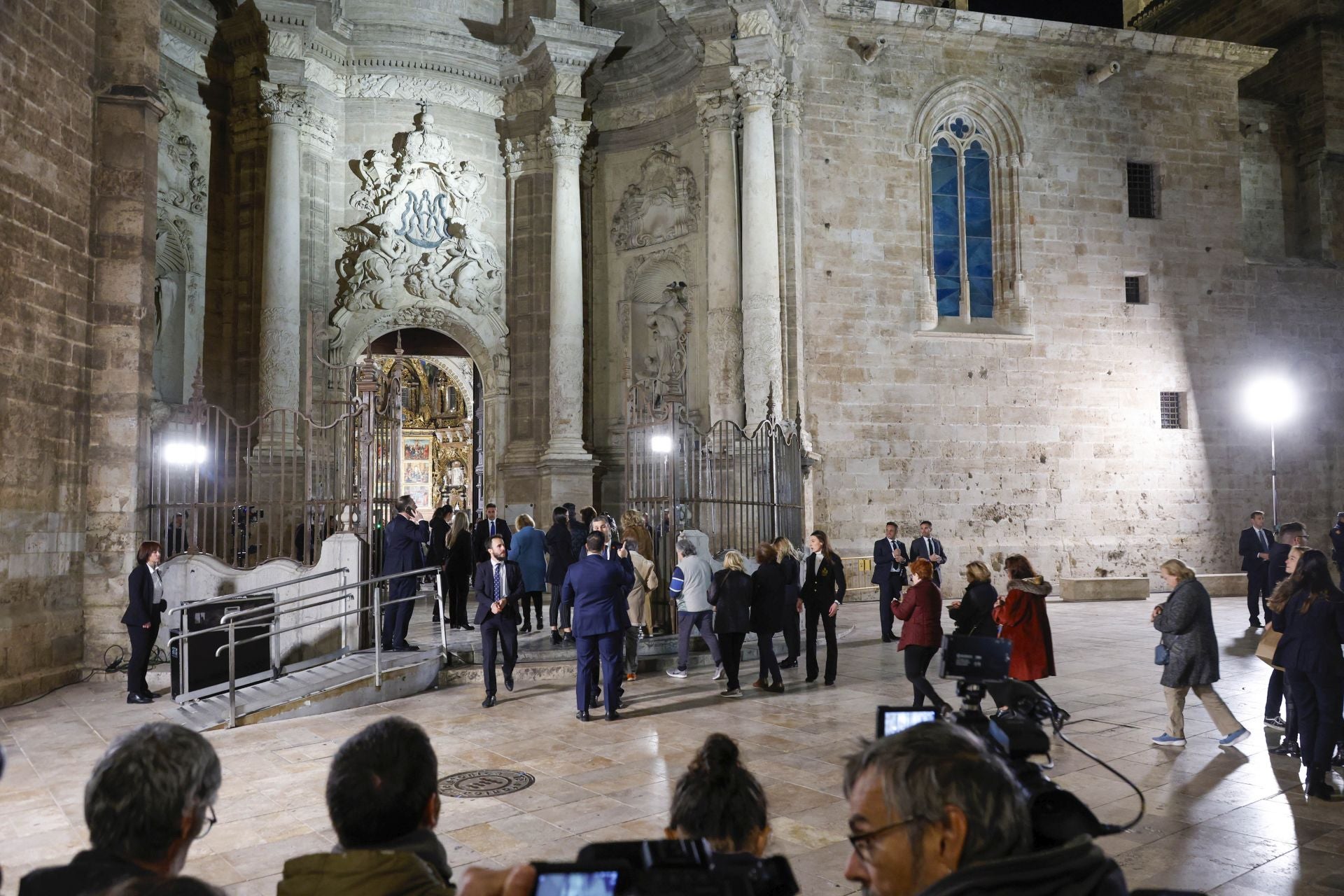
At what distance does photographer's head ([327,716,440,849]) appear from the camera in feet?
7.41

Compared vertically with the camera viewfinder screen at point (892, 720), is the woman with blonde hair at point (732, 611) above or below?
below

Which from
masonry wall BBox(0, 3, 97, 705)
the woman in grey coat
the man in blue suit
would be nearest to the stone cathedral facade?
masonry wall BBox(0, 3, 97, 705)

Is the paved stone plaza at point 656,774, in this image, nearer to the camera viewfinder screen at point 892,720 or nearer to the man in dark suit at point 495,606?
the man in dark suit at point 495,606

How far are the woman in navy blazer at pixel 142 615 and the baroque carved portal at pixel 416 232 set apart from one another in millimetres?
8696

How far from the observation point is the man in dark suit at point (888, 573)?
1338 centimetres

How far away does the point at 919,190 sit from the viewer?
18.9 meters

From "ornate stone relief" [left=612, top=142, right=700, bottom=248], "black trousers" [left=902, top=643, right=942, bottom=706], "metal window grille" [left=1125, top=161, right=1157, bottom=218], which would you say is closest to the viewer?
"black trousers" [left=902, top=643, right=942, bottom=706]

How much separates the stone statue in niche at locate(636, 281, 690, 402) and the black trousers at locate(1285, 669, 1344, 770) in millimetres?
12927

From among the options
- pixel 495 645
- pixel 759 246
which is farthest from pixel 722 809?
pixel 759 246

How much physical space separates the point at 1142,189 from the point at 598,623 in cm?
1700

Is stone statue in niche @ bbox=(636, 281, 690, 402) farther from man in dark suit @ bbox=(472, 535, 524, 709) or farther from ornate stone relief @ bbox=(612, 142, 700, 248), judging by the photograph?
man in dark suit @ bbox=(472, 535, 524, 709)

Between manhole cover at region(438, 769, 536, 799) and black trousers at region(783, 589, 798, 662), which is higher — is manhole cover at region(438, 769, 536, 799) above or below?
below

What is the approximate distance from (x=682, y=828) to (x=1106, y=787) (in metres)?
4.64

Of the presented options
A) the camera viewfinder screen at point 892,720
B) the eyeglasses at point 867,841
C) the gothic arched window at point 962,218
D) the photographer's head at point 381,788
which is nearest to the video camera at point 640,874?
the eyeglasses at point 867,841
